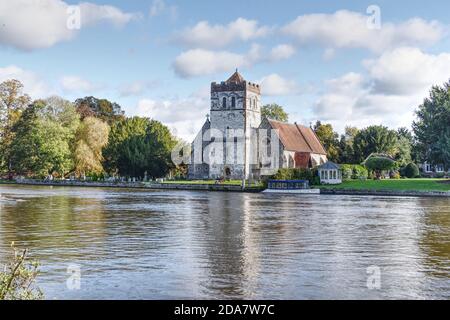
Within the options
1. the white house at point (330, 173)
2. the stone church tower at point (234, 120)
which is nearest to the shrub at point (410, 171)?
the white house at point (330, 173)

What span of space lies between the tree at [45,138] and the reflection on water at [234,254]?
59.4 metres

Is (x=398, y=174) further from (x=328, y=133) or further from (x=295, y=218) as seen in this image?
(x=295, y=218)

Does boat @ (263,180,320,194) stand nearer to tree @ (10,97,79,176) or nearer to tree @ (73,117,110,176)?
tree @ (73,117,110,176)

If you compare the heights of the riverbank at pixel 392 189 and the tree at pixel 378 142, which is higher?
the tree at pixel 378 142

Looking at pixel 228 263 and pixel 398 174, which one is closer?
pixel 228 263

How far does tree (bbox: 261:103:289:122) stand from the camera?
12107cm

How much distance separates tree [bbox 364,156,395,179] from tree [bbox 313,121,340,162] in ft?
78.0

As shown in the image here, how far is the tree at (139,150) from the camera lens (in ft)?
294

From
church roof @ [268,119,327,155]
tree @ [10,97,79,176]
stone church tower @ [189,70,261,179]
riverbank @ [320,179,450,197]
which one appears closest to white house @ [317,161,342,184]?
riverbank @ [320,179,450,197]

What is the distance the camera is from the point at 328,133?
112812 mm

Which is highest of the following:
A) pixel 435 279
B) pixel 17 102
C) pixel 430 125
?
pixel 17 102

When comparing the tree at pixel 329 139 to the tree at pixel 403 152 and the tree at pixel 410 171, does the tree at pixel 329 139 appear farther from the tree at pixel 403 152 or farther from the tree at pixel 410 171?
the tree at pixel 410 171
